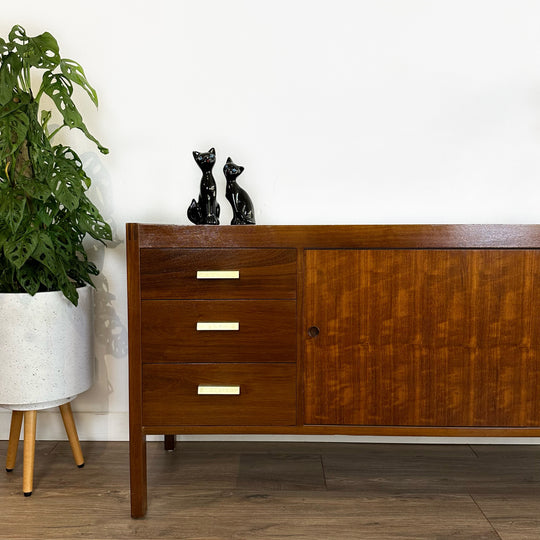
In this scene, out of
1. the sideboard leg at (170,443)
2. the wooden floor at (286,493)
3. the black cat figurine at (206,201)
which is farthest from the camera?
the sideboard leg at (170,443)

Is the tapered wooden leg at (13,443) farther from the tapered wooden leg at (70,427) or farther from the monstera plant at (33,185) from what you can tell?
the monstera plant at (33,185)

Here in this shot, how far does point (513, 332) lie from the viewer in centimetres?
129

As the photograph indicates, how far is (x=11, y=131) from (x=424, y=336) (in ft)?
3.92

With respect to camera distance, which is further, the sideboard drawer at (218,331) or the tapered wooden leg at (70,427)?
the tapered wooden leg at (70,427)

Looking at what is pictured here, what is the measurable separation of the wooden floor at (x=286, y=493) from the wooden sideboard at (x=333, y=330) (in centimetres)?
15

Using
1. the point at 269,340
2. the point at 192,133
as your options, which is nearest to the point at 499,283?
the point at 269,340

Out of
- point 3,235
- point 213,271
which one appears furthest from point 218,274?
point 3,235

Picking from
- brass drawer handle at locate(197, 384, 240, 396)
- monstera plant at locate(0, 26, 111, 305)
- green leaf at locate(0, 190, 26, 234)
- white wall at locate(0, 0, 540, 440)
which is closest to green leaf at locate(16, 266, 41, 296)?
monstera plant at locate(0, 26, 111, 305)

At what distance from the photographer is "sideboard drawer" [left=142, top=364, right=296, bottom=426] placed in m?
1.32

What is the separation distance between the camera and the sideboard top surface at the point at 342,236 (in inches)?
50.0

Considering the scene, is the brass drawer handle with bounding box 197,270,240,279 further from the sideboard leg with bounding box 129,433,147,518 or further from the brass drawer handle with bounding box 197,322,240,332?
the sideboard leg with bounding box 129,433,147,518

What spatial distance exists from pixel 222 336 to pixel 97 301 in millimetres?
683

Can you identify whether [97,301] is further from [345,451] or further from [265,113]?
[345,451]

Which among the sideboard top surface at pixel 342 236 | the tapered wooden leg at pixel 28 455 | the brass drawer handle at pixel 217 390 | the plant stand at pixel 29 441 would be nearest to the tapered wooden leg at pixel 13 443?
the plant stand at pixel 29 441
